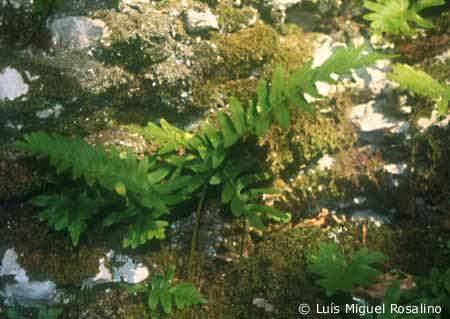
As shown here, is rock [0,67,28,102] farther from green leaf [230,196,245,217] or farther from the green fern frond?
green leaf [230,196,245,217]

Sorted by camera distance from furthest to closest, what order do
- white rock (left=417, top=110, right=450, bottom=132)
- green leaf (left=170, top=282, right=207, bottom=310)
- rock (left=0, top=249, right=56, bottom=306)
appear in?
white rock (left=417, top=110, right=450, bottom=132) → rock (left=0, top=249, right=56, bottom=306) → green leaf (left=170, top=282, right=207, bottom=310)

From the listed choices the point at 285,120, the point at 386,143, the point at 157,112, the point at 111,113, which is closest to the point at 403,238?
the point at 386,143

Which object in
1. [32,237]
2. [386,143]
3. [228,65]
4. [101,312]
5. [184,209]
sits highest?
[228,65]

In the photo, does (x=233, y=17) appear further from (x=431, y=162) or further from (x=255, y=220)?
(x=431, y=162)

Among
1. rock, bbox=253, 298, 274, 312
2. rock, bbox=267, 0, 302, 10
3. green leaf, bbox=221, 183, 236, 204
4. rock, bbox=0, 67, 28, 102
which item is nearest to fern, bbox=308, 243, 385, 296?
rock, bbox=253, 298, 274, 312

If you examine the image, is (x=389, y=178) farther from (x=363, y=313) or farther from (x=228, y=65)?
(x=228, y=65)

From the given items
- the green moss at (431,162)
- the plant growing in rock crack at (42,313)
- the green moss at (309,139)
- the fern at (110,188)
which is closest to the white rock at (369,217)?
the green moss at (431,162)

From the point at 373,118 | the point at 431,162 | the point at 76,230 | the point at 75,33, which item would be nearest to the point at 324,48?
the point at 373,118
